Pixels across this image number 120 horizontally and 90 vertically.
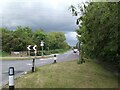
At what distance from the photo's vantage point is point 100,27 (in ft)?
40.7

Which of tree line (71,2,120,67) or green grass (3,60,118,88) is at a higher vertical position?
tree line (71,2,120,67)

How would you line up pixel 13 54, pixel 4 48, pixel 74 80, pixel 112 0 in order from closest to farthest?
pixel 112 0 < pixel 74 80 < pixel 13 54 < pixel 4 48

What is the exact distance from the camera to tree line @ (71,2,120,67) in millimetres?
11243

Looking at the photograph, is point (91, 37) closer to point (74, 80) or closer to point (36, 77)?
point (74, 80)

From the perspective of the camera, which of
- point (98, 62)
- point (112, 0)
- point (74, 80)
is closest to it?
point (112, 0)

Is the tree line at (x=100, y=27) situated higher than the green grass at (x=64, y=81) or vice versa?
the tree line at (x=100, y=27)

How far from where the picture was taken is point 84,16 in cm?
1364

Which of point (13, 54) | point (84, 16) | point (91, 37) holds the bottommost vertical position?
point (13, 54)

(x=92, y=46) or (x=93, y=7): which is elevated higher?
(x=93, y=7)

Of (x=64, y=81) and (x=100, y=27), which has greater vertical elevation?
(x=100, y=27)

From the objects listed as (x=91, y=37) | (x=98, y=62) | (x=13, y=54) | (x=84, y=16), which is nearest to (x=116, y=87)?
(x=91, y=37)

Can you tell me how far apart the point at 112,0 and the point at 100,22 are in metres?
1.12

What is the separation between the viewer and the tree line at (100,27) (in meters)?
11.2

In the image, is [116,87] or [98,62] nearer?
[116,87]
